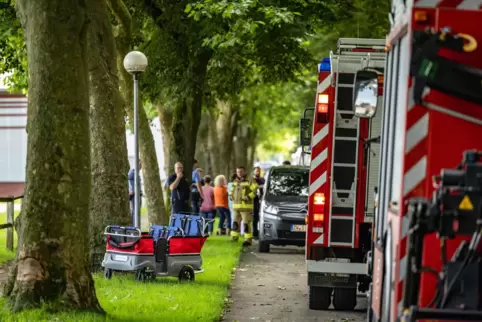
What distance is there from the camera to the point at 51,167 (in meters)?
12.1

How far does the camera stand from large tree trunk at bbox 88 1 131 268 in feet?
60.5

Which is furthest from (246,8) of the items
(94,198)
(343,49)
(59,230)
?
(59,230)

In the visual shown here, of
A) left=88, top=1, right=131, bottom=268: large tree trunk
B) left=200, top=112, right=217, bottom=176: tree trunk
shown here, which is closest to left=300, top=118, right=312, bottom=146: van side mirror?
left=88, top=1, right=131, bottom=268: large tree trunk

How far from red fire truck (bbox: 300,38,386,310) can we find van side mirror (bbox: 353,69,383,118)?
412 centimetres

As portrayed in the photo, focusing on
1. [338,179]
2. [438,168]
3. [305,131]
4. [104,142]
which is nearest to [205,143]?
[104,142]

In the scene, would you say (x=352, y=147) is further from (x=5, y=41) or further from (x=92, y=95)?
(x=5, y=41)

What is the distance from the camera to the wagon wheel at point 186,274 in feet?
54.6

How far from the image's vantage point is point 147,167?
2684 centimetres

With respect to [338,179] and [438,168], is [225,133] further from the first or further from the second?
[438,168]

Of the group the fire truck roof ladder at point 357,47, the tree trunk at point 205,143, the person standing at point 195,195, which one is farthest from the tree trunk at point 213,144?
the fire truck roof ladder at point 357,47

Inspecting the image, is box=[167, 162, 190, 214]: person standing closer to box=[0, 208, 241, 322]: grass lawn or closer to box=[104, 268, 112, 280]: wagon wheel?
box=[0, 208, 241, 322]: grass lawn

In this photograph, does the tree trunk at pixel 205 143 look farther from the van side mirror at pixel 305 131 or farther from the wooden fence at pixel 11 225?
the van side mirror at pixel 305 131

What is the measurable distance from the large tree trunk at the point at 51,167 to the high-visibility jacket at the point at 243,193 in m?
14.5

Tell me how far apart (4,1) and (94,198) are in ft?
23.7
